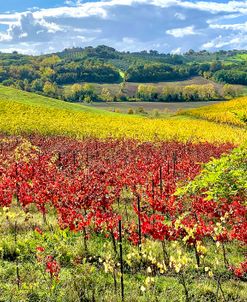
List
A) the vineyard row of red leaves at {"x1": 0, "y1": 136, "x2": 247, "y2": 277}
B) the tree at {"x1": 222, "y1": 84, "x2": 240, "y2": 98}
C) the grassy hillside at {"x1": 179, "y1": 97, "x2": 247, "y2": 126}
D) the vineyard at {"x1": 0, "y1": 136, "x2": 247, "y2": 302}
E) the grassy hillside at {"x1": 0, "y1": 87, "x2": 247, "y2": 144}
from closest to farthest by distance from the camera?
the vineyard at {"x1": 0, "y1": 136, "x2": 247, "y2": 302} < the vineyard row of red leaves at {"x1": 0, "y1": 136, "x2": 247, "y2": 277} < the grassy hillside at {"x1": 0, "y1": 87, "x2": 247, "y2": 144} < the grassy hillside at {"x1": 179, "y1": 97, "x2": 247, "y2": 126} < the tree at {"x1": 222, "y1": 84, "x2": 240, "y2": 98}

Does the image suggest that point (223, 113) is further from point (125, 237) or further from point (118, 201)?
point (125, 237)

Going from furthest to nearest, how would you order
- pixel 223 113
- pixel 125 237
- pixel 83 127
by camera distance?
pixel 223 113 < pixel 83 127 < pixel 125 237

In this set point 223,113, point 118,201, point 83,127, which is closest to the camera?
point 118,201

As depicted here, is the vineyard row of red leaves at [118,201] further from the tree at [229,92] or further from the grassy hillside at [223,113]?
the tree at [229,92]

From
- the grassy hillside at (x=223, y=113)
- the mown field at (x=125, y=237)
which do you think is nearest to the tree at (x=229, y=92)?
the grassy hillside at (x=223, y=113)

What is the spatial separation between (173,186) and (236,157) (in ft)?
21.0

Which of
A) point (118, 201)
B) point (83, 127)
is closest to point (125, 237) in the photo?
point (118, 201)

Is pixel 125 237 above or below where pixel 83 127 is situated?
below

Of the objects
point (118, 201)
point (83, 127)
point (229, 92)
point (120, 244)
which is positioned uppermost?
point (229, 92)

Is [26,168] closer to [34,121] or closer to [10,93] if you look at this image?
[34,121]

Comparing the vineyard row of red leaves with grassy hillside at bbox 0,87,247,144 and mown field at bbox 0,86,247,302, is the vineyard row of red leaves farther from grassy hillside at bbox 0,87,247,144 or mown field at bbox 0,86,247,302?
grassy hillside at bbox 0,87,247,144

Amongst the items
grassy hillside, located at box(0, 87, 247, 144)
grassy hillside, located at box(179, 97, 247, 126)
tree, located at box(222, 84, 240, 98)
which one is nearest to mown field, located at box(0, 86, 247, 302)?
grassy hillside, located at box(0, 87, 247, 144)

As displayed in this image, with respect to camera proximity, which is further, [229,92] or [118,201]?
[229,92]

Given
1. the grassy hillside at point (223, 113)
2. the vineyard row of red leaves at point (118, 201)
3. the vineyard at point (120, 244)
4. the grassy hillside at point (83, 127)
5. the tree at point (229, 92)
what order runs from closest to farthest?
the vineyard at point (120, 244) < the vineyard row of red leaves at point (118, 201) < the grassy hillside at point (83, 127) < the grassy hillside at point (223, 113) < the tree at point (229, 92)
